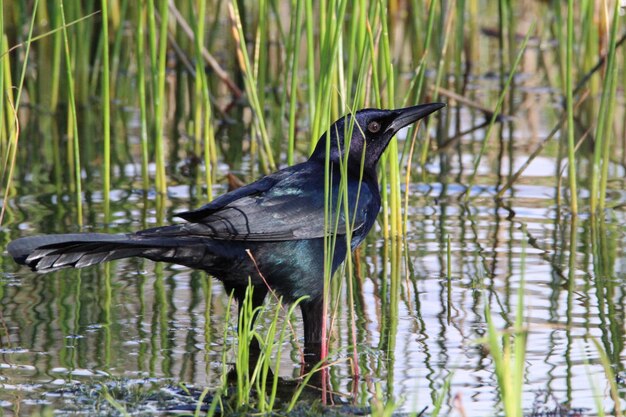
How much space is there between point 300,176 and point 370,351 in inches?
29.4

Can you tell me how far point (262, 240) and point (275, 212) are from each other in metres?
0.13

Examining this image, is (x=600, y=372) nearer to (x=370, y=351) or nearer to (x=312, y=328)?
(x=370, y=351)

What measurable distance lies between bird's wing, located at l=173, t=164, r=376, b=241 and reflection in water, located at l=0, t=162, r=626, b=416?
379 millimetres

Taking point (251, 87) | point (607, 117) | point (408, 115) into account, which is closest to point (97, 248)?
point (408, 115)

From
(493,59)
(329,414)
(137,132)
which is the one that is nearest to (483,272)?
(329,414)

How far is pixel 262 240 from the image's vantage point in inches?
162

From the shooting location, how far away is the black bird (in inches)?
151

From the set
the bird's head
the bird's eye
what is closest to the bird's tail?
the bird's head

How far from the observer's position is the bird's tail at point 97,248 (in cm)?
366

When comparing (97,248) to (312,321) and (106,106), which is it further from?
(106,106)

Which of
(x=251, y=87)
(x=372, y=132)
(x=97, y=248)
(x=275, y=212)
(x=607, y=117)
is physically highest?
(x=251, y=87)

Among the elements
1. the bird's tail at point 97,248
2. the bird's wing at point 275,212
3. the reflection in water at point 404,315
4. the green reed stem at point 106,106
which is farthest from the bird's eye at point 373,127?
the green reed stem at point 106,106

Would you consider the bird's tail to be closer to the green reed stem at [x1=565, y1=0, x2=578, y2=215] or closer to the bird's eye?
the bird's eye

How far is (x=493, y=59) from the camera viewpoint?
11.2 m
